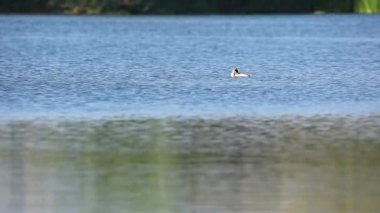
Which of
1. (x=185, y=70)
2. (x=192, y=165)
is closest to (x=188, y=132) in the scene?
(x=192, y=165)

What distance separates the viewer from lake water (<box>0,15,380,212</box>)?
12697 mm

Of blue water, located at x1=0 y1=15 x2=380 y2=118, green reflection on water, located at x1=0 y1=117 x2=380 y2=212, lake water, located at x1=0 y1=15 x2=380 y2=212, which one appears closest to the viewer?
green reflection on water, located at x1=0 y1=117 x2=380 y2=212

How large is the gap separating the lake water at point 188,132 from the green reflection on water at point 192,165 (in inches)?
0.6

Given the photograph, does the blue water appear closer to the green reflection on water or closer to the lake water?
the lake water

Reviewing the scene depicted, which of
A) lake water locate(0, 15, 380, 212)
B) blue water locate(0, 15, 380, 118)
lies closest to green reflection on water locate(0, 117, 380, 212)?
lake water locate(0, 15, 380, 212)

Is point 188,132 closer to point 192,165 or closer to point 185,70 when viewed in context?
point 192,165

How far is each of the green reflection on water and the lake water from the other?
0.05 ft

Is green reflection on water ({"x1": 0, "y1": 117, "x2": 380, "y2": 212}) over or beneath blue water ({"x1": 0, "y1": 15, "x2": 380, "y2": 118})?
over

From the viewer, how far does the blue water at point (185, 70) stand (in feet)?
71.5

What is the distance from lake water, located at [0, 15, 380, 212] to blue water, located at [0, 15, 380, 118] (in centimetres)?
5

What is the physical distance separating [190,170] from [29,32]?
42573 mm

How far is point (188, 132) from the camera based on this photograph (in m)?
17.9

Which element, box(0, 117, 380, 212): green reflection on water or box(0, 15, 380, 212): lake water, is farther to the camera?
box(0, 15, 380, 212): lake water

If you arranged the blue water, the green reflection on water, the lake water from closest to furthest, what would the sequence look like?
1. the green reflection on water
2. the lake water
3. the blue water
